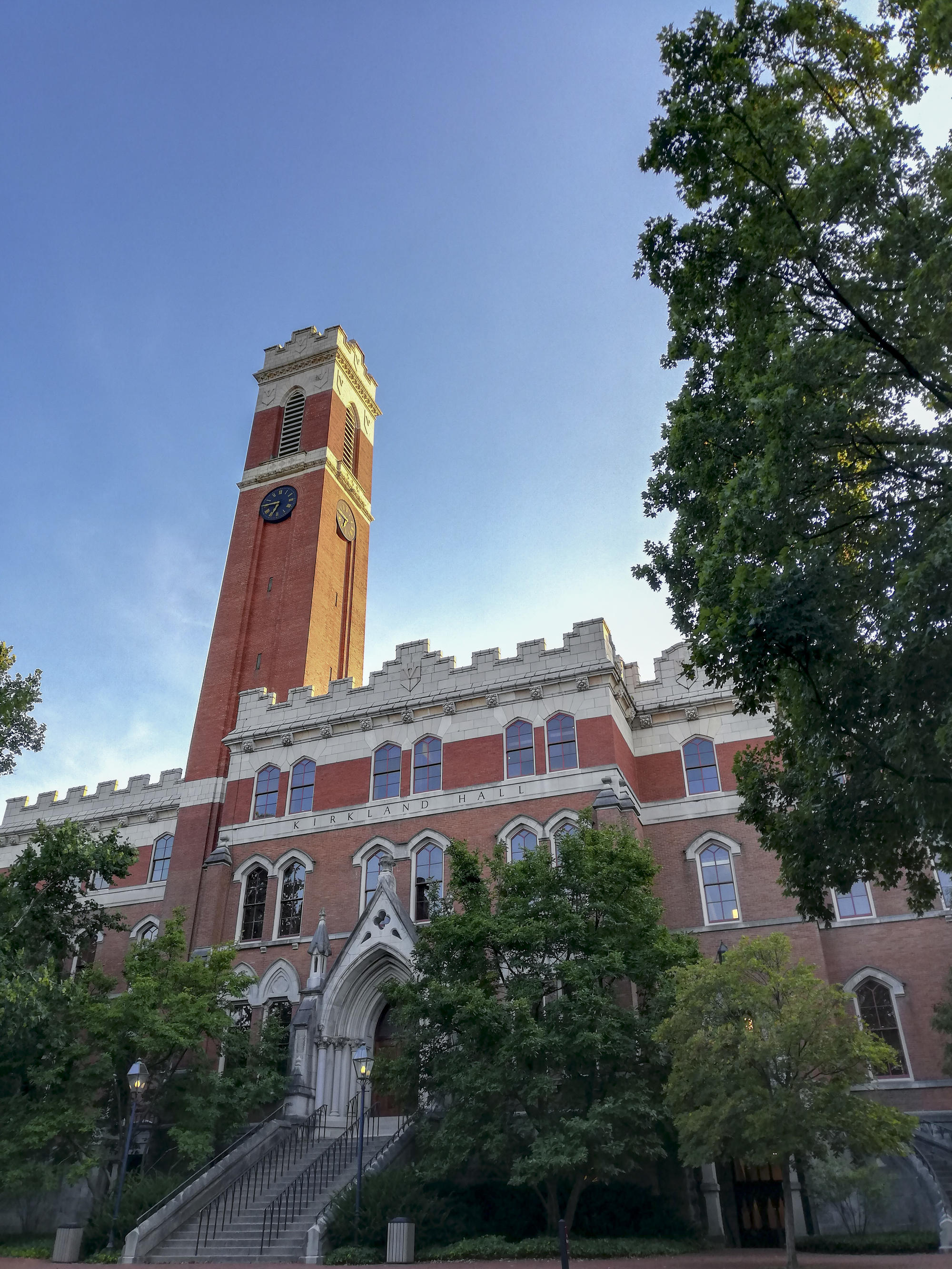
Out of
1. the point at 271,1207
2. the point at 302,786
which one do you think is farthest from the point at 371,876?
the point at 271,1207

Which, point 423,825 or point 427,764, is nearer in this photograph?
point 423,825

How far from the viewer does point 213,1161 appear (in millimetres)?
22609

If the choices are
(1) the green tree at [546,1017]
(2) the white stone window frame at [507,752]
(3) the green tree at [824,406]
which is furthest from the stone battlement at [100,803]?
(3) the green tree at [824,406]

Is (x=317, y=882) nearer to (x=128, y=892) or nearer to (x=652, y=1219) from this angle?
(x=128, y=892)

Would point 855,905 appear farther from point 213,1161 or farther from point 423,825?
point 213,1161

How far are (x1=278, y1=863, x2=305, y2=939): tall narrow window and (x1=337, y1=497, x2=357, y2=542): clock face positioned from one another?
17.2m

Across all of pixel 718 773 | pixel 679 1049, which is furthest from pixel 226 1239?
pixel 718 773

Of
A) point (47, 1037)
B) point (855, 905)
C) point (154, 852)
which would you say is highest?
point (154, 852)

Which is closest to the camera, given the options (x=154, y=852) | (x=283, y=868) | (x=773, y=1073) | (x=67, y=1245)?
(x=773, y=1073)

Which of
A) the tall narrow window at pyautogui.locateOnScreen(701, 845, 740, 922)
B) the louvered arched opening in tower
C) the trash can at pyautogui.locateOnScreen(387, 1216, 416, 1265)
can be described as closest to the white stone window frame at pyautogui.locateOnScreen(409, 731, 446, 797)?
the tall narrow window at pyautogui.locateOnScreen(701, 845, 740, 922)

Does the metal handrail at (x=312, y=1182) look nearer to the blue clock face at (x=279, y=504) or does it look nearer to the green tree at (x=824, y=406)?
the green tree at (x=824, y=406)

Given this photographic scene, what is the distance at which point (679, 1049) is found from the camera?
16.8 metres

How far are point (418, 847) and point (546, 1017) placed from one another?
31.0 ft

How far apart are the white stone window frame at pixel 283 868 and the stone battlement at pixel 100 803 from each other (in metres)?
6.90
